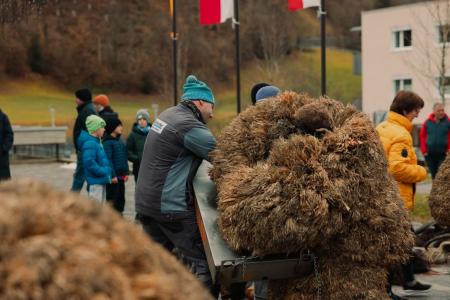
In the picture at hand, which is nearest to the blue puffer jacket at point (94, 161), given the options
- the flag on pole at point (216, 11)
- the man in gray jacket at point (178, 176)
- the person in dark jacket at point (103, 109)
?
the person in dark jacket at point (103, 109)

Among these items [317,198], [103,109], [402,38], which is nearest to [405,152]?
[317,198]

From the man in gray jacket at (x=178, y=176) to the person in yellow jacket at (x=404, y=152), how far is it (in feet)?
5.73

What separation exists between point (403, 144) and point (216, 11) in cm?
842

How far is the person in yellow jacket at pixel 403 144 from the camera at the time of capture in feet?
20.3

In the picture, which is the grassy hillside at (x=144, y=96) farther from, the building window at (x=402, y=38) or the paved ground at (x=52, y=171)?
the paved ground at (x=52, y=171)

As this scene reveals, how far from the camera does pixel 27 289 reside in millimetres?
1092

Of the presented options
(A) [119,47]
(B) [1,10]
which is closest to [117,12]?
(A) [119,47]

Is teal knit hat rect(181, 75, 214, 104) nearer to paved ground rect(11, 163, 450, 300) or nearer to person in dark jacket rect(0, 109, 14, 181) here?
paved ground rect(11, 163, 450, 300)

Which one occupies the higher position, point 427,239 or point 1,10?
point 1,10

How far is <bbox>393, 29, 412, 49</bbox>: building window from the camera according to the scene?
156 feet

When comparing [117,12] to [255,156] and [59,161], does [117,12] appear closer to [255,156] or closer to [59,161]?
[59,161]

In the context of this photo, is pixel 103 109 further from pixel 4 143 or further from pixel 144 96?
pixel 144 96

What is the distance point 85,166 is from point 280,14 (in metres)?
60.8

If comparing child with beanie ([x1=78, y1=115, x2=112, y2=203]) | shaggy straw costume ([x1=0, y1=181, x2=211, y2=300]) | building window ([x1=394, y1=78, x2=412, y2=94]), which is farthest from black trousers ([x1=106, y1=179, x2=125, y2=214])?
building window ([x1=394, y1=78, x2=412, y2=94])
